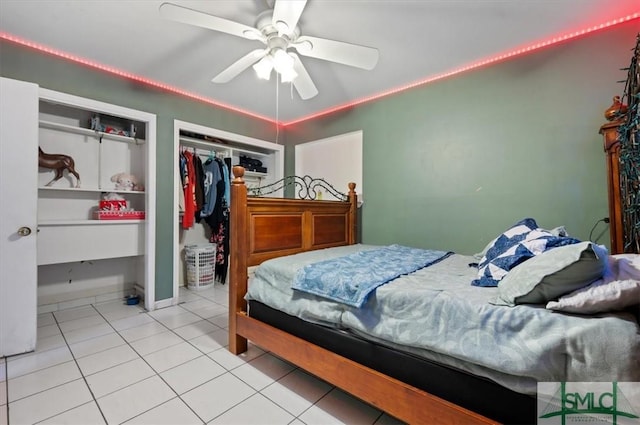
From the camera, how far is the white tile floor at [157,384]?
53.2 inches

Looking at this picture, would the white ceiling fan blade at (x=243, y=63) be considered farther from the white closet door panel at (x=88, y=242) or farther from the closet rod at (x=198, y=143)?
the white closet door panel at (x=88, y=242)

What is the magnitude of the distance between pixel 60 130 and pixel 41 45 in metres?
0.76

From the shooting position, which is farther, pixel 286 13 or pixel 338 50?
pixel 338 50

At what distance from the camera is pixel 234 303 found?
192cm

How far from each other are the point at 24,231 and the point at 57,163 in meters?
0.98

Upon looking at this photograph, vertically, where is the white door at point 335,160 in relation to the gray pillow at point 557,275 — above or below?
above

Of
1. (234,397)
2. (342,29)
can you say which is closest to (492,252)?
(234,397)

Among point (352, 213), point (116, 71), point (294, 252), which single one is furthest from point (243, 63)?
point (352, 213)

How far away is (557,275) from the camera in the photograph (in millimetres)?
909

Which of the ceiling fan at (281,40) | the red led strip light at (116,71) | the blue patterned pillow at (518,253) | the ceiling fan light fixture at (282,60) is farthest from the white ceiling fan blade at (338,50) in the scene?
the red led strip light at (116,71)

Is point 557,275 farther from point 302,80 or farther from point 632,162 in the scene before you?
point 302,80

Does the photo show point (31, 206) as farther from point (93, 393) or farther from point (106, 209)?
point (93, 393)

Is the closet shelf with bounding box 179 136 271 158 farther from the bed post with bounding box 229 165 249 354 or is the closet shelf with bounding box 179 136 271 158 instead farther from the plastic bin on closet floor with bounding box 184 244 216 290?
the bed post with bounding box 229 165 249 354

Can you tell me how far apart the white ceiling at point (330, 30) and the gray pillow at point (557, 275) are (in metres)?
1.66
